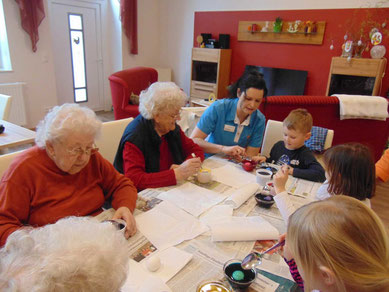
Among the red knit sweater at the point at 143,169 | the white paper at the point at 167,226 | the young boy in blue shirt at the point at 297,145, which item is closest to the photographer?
the white paper at the point at 167,226

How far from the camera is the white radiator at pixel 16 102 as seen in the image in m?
4.12

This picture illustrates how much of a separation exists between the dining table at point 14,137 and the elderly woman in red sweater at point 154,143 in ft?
2.83

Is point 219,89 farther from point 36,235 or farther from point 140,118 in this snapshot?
point 36,235

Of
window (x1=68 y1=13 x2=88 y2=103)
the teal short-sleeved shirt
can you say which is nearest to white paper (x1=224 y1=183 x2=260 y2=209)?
the teal short-sleeved shirt

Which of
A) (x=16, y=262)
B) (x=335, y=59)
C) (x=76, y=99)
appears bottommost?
(x=76, y=99)

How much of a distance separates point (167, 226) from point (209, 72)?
4951 mm

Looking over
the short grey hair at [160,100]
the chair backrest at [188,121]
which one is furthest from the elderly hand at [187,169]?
the chair backrest at [188,121]

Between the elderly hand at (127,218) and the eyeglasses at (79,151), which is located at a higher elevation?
the eyeglasses at (79,151)

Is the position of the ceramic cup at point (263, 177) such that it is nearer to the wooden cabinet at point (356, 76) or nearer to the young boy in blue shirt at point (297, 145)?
the young boy in blue shirt at point (297, 145)

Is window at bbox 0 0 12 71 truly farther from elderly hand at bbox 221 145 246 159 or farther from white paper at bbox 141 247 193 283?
white paper at bbox 141 247 193 283

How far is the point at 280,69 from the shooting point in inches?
196

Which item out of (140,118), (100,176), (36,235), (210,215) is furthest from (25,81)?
(36,235)

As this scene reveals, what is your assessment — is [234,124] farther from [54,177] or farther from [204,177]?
[54,177]

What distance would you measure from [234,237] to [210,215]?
0.59 feet
